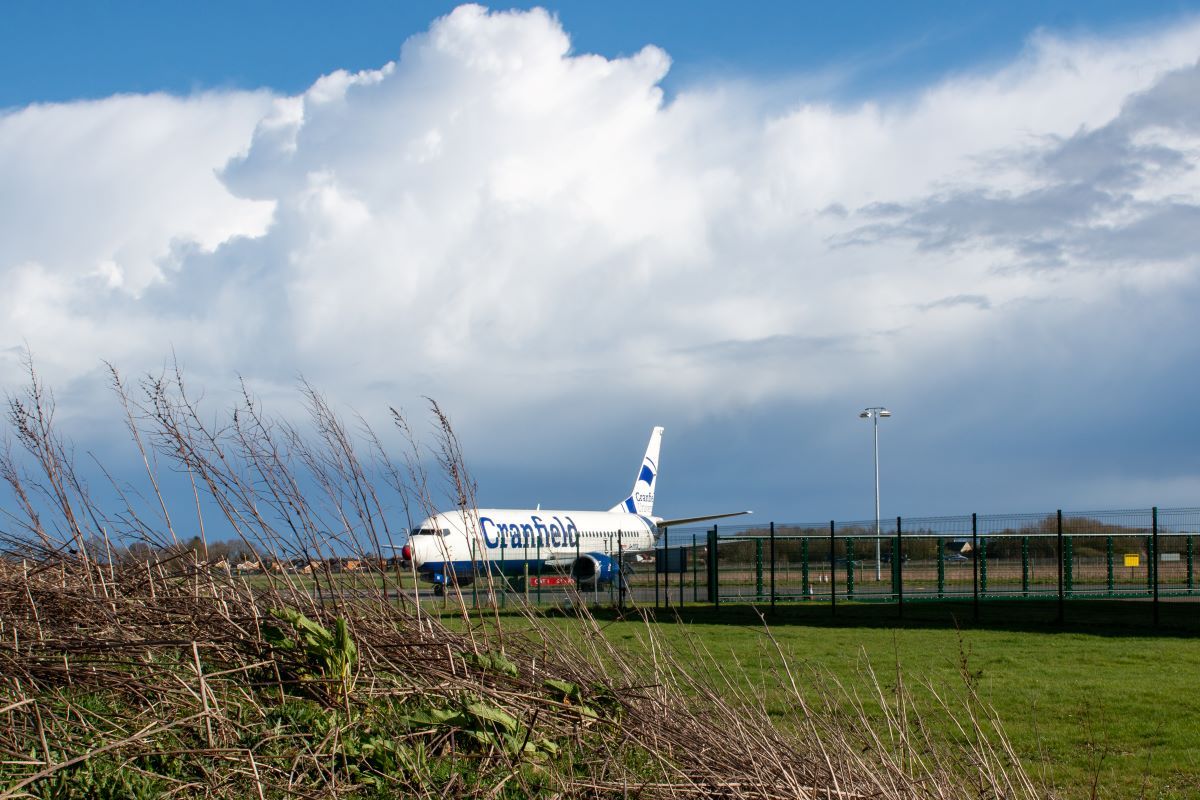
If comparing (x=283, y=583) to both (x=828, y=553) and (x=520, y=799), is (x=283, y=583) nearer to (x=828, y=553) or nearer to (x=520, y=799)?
(x=520, y=799)

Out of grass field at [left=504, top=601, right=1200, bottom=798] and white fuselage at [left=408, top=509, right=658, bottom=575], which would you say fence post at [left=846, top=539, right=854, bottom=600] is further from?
white fuselage at [left=408, top=509, right=658, bottom=575]

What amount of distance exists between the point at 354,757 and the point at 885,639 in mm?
13163

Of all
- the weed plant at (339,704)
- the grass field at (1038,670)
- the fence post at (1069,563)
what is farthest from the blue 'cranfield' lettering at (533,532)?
the weed plant at (339,704)

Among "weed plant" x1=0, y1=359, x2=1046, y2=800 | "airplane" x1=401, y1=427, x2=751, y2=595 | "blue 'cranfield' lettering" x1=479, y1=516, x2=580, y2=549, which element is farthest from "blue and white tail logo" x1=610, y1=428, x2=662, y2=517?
"weed plant" x1=0, y1=359, x2=1046, y2=800

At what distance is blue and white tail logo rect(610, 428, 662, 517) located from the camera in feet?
175

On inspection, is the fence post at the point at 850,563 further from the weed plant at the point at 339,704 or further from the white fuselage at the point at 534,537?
the weed plant at the point at 339,704

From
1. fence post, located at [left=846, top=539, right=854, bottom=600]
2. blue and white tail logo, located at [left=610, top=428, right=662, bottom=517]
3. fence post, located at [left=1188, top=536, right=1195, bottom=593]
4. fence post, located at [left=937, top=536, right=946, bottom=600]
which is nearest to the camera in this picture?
fence post, located at [left=937, top=536, right=946, bottom=600]

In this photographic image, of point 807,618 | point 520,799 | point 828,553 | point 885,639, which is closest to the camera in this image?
point 520,799

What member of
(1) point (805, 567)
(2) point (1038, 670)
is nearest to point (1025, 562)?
(1) point (805, 567)

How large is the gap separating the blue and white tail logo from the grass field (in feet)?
96.2

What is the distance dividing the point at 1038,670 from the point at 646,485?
41971 mm

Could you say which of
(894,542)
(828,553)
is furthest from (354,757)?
(828,553)

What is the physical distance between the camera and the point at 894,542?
2481cm

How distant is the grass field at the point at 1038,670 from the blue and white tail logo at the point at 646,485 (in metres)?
29.3
